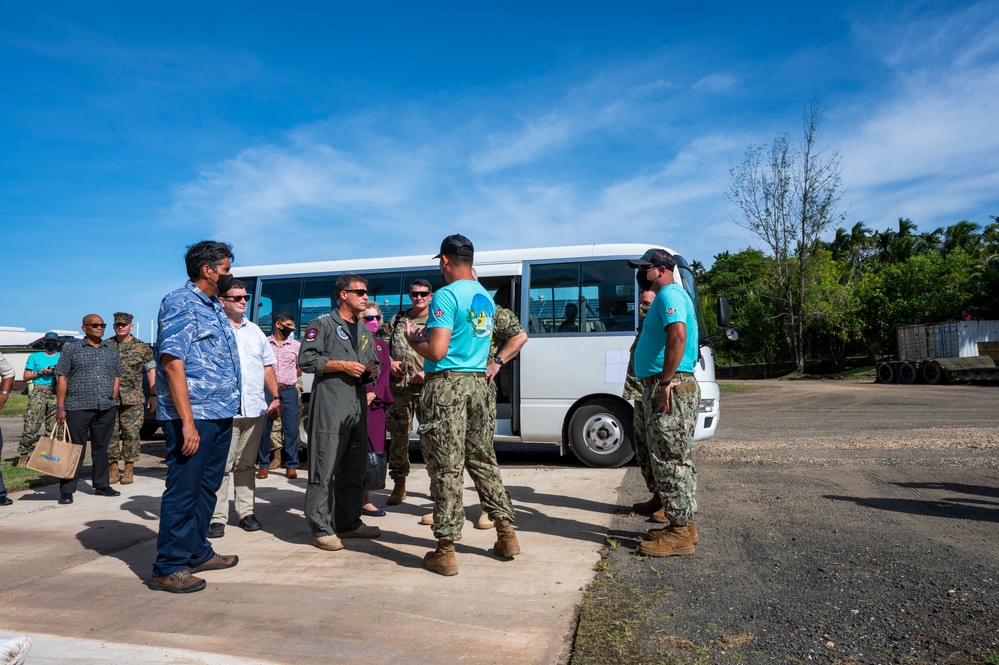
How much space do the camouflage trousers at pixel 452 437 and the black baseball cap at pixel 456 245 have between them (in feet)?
2.53

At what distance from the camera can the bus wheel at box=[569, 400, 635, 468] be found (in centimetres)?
872

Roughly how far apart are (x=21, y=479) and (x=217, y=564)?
17.7 ft

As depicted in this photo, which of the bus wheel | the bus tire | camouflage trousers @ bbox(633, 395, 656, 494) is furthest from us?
the bus tire

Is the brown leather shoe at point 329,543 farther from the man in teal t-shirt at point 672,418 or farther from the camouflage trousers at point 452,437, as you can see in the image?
the man in teal t-shirt at point 672,418

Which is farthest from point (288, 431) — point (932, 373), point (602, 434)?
point (932, 373)

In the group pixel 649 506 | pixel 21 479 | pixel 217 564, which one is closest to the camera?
pixel 217 564

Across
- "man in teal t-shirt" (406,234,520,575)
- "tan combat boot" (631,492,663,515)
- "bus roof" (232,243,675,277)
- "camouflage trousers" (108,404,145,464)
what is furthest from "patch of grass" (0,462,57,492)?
"tan combat boot" (631,492,663,515)

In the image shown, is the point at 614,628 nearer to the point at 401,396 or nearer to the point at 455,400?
the point at 455,400

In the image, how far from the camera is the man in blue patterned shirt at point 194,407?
3980mm

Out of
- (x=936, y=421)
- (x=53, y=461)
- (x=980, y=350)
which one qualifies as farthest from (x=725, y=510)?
(x=980, y=350)

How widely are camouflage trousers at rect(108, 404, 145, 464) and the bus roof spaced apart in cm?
318

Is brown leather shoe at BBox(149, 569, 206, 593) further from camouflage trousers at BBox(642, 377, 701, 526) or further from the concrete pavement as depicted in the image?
camouflage trousers at BBox(642, 377, 701, 526)

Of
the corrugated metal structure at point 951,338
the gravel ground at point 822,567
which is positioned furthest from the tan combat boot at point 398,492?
the corrugated metal structure at point 951,338

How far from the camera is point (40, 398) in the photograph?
9086mm
